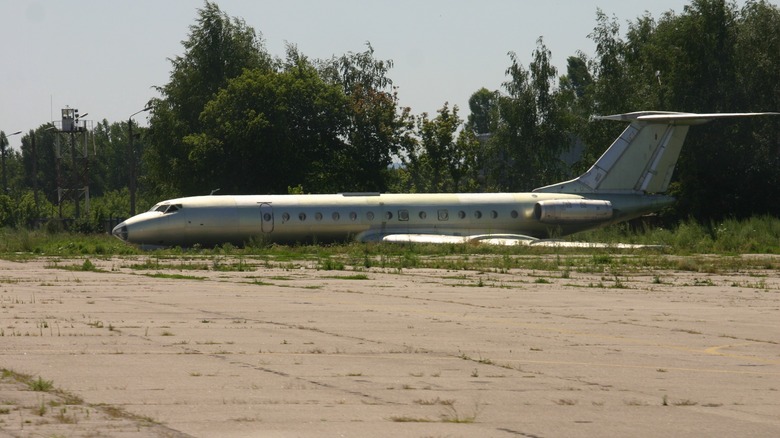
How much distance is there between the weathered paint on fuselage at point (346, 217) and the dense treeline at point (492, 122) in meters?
14.5

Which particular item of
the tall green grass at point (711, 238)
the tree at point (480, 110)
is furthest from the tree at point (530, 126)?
the tree at point (480, 110)

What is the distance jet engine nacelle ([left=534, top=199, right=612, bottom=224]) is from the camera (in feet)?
141

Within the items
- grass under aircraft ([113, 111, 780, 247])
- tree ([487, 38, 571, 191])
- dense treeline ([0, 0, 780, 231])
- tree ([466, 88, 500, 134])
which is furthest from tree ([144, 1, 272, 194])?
tree ([466, 88, 500, 134])

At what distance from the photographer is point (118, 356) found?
12172 mm

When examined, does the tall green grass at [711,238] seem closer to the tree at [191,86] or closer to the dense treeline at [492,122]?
the dense treeline at [492,122]

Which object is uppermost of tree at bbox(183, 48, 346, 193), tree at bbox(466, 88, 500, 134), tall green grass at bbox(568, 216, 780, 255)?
tree at bbox(466, 88, 500, 134)

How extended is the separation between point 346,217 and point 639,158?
468 inches

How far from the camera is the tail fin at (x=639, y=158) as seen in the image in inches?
1738

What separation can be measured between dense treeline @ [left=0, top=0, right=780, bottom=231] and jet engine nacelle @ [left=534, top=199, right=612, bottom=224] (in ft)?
51.7

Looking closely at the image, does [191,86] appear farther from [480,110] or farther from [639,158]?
[480,110]

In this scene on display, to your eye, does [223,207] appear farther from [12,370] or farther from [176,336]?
[12,370]

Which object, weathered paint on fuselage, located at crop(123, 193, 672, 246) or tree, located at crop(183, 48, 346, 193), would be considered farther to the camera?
tree, located at crop(183, 48, 346, 193)

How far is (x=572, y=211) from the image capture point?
4281 cm

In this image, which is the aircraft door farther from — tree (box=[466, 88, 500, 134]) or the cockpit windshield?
tree (box=[466, 88, 500, 134])
